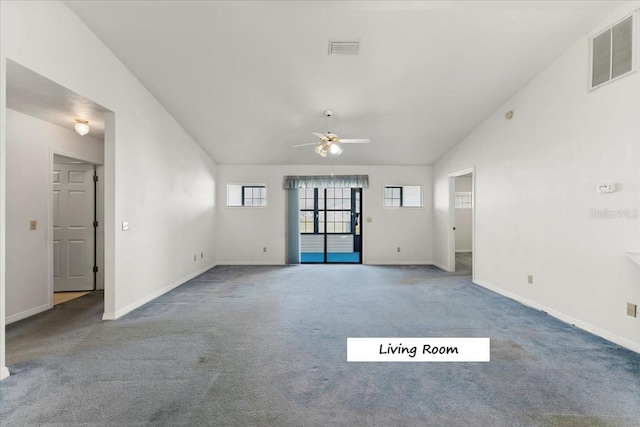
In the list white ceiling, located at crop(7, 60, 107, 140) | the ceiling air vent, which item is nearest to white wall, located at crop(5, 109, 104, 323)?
white ceiling, located at crop(7, 60, 107, 140)

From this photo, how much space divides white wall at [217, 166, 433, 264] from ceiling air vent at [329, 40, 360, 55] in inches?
148

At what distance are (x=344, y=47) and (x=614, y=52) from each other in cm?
263

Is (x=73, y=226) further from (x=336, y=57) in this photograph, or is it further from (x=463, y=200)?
(x=463, y=200)

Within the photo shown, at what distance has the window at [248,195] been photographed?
735cm

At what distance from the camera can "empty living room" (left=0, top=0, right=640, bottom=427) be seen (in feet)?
6.82

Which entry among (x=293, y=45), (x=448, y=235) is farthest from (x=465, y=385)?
(x=448, y=235)

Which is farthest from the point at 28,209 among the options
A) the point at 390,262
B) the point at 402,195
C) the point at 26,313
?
the point at 402,195

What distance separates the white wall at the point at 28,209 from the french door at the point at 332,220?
4.68 meters

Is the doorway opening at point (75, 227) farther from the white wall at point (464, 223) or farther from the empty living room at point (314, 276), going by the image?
the white wall at point (464, 223)

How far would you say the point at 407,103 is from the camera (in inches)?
181

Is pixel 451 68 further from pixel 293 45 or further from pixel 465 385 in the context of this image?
pixel 465 385

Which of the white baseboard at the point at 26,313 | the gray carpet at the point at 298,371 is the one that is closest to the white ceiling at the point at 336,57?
the gray carpet at the point at 298,371

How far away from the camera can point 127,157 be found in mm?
3717

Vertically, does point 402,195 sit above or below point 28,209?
above
